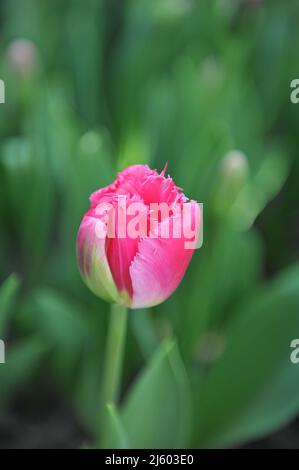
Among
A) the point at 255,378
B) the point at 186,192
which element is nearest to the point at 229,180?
the point at 186,192

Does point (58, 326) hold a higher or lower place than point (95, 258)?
lower

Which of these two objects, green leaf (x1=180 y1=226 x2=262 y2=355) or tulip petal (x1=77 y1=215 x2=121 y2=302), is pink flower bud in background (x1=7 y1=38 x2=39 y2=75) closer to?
green leaf (x1=180 y1=226 x2=262 y2=355)

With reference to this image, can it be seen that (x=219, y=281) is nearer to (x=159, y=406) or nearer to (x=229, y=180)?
(x=229, y=180)

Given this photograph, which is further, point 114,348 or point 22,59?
point 22,59

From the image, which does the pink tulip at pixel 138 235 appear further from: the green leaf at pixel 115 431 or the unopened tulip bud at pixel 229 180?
the unopened tulip bud at pixel 229 180

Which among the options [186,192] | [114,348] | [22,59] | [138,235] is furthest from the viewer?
[22,59]

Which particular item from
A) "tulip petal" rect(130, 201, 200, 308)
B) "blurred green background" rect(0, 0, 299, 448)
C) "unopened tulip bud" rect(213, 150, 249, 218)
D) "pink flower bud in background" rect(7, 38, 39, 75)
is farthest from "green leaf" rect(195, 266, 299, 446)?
"pink flower bud in background" rect(7, 38, 39, 75)

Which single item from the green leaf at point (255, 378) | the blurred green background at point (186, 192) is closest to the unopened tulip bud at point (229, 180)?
the blurred green background at point (186, 192)
